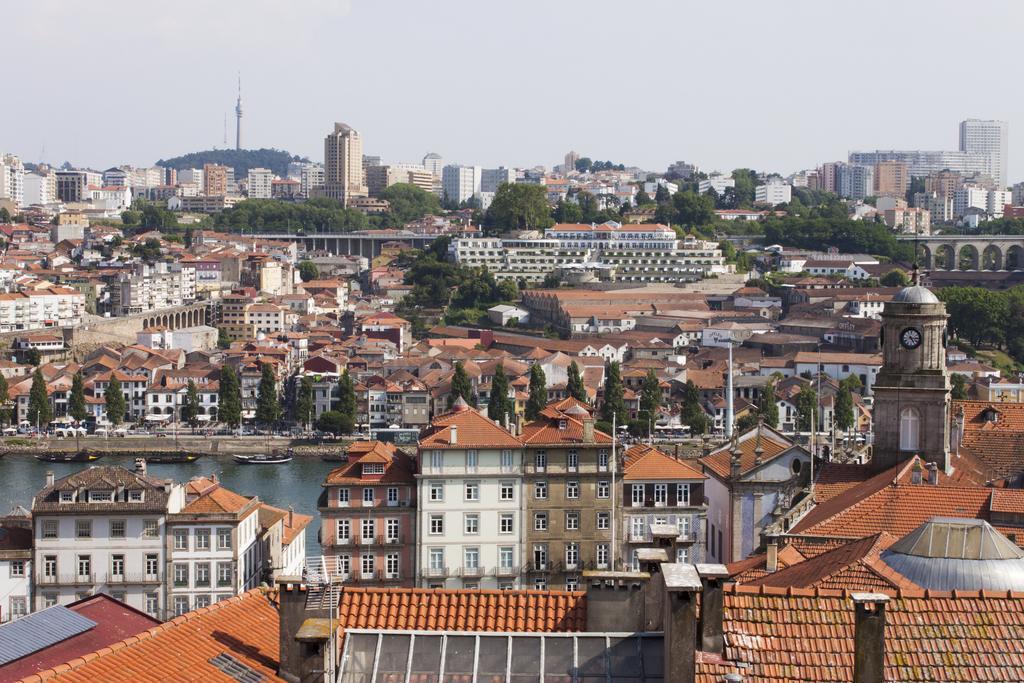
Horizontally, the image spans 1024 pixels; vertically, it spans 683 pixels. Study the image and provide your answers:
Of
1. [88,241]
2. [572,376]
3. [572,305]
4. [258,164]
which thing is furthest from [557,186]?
[258,164]

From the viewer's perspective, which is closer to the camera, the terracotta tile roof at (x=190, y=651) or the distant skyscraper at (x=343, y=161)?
the terracotta tile roof at (x=190, y=651)

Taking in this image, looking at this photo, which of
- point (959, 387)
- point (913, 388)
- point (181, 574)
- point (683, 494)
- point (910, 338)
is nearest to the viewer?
point (913, 388)

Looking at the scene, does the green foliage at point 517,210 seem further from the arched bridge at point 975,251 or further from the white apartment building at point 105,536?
the white apartment building at point 105,536

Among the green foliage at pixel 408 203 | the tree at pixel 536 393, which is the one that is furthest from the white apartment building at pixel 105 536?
the green foliage at pixel 408 203

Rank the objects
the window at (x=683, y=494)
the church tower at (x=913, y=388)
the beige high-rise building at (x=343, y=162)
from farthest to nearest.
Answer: the beige high-rise building at (x=343, y=162), the window at (x=683, y=494), the church tower at (x=913, y=388)

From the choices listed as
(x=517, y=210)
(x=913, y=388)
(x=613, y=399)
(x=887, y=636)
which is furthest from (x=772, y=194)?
(x=887, y=636)

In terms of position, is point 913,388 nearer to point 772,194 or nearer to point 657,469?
point 657,469
